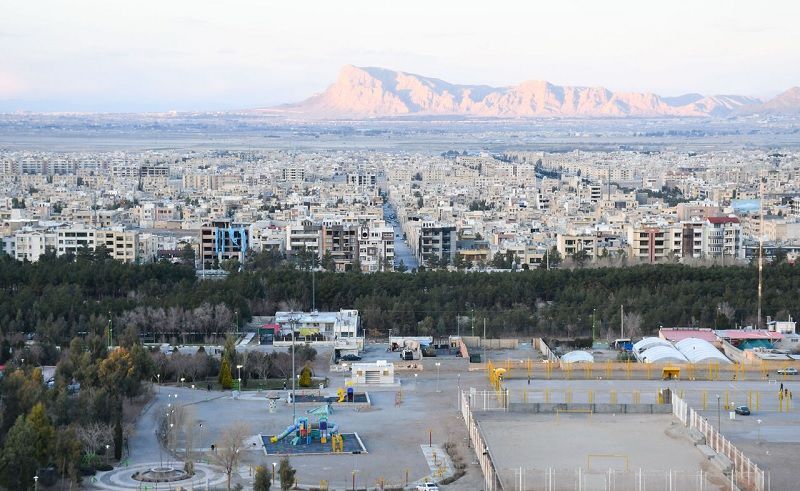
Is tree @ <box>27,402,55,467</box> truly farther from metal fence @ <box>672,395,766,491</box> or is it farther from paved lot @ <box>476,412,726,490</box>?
metal fence @ <box>672,395,766,491</box>

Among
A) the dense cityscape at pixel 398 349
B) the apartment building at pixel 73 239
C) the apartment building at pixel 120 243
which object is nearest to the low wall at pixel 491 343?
the dense cityscape at pixel 398 349

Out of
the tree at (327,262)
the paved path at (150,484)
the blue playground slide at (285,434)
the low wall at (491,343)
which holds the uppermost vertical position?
the blue playground slide at (285,434)

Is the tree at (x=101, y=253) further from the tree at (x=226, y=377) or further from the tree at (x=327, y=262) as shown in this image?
the tree at (x=226, y=377)

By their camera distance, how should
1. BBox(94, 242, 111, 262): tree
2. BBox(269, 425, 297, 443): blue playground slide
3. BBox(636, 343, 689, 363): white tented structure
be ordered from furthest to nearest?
BBox(94, 242, 111, 262): tree → BBox(636, 343, 689, 363): white tented structure → BBox(269, 425, 297, 443): blue playground slide

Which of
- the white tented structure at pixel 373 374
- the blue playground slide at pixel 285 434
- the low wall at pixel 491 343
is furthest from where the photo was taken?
the low wall at pixel 491 343

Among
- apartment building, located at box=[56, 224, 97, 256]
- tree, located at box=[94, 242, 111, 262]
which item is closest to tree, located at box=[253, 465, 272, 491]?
tree, located at box=[94, 242, 111, 262]

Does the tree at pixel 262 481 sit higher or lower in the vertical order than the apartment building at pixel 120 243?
higher
